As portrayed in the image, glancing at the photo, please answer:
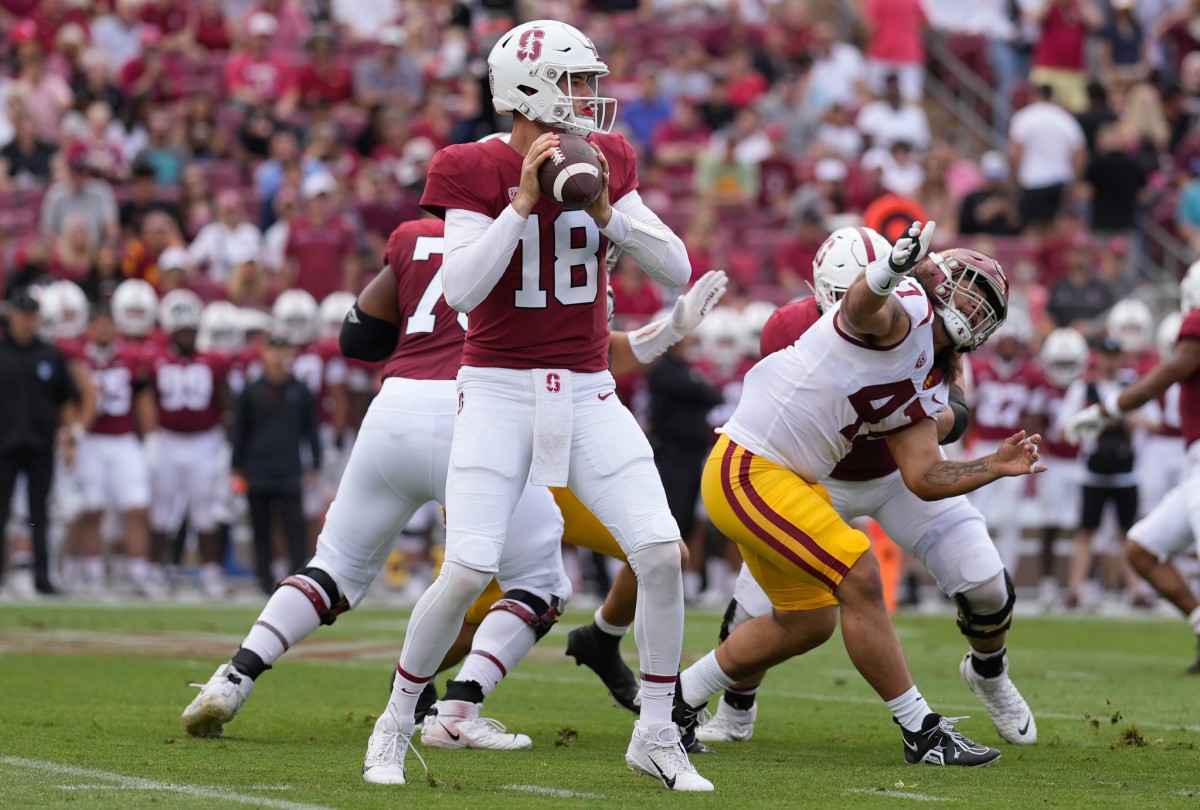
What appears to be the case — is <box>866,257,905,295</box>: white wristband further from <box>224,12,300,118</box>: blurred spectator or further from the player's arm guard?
<box>224,12,300,118</box>: blurred spectator

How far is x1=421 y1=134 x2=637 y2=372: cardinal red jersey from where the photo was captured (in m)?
4.91

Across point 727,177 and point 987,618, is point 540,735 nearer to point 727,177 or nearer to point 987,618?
point 987,618

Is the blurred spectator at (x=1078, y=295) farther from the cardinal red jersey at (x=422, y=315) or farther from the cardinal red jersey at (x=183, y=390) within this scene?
the cardinal red jersey at (x=422, y=315)

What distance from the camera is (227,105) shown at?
1641 centimetres

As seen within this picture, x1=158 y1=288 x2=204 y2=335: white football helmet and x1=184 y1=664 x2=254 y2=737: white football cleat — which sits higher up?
x1=158 y1=288 x2=204 y2=335: white football helmet

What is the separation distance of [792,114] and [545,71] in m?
13.0

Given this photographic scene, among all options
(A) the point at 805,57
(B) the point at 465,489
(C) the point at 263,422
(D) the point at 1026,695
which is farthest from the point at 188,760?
(A) the point at 805,57

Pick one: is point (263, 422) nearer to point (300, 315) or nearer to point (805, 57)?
point (300, 315)

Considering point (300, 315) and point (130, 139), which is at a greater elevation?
point (130, 139)

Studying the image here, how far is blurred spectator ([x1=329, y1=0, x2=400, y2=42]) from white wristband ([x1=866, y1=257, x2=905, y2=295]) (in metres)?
13.8

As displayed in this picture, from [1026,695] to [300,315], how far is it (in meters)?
7.35

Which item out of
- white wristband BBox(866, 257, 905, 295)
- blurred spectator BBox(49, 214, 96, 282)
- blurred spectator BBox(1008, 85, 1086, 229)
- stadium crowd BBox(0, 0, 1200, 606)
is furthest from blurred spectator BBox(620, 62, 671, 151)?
white wristband BBox(866, 257, 905, 295)

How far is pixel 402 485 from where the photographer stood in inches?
225

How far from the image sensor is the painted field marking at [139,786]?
4.55 metres
